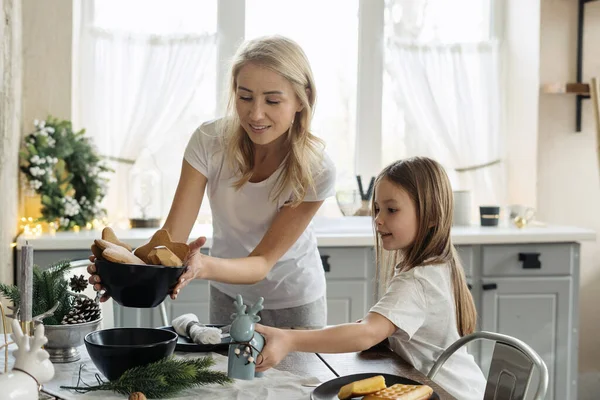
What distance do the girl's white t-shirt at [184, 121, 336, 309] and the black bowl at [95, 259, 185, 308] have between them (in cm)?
65

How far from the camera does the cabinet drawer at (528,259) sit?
3.36 meters

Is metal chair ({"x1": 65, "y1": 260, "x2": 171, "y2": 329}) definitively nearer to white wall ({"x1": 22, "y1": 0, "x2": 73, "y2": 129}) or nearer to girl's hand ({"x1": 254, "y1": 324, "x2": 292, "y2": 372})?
girl's hand ({"x1": 254, "y1": 324, "x2": 292, "y2": 372})

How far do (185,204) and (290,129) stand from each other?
334 millimetres

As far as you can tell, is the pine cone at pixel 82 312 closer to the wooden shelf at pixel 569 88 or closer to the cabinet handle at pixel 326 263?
the cabinet handle at pixel 326 263

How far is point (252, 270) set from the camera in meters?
1.91

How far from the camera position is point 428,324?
176 centimetres

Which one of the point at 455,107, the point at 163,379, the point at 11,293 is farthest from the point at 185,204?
the point at 455,107

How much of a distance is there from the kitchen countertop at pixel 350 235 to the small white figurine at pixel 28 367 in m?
Result: 1.87

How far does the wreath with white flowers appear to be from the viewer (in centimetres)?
312

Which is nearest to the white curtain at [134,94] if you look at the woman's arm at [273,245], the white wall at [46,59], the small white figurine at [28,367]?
the white wall at [46,59]

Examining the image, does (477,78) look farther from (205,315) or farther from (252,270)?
(252,270)

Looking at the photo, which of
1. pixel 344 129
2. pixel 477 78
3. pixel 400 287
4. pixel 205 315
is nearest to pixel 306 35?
pixel 344 129

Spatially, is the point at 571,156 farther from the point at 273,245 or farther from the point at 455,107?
the point at 273,245

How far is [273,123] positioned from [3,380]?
3.20ft
